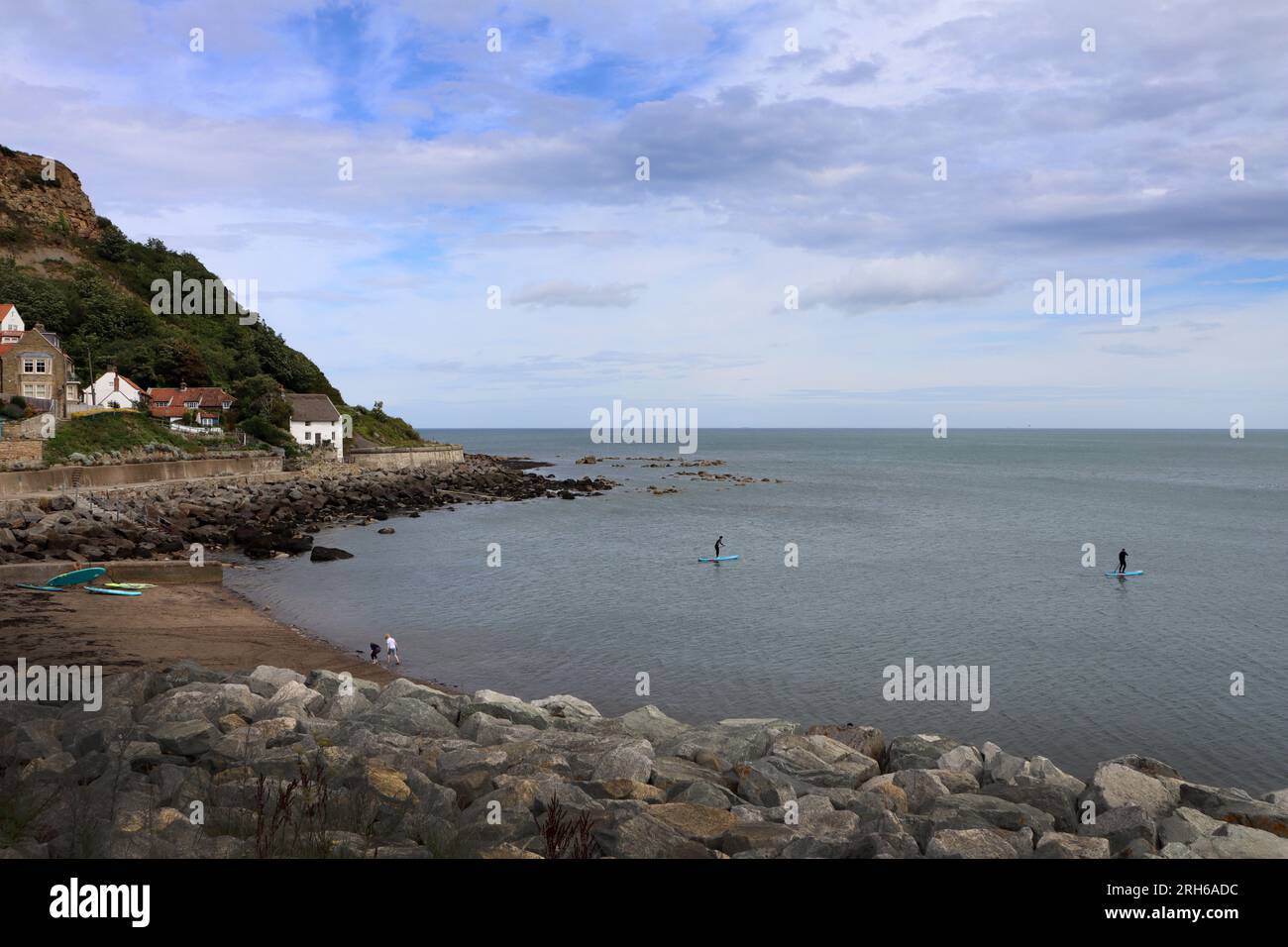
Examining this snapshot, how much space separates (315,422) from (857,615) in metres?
59.3

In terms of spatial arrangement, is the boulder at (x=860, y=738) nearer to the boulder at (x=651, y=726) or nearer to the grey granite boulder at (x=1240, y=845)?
the boulder at (x=651, y=726)

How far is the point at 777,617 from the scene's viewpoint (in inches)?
1297

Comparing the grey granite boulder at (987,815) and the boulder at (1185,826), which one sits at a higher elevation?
the grey granite boulder at (987,815)

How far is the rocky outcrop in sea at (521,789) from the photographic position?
936cm

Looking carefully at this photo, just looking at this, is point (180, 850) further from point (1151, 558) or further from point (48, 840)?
point (1151, 558)

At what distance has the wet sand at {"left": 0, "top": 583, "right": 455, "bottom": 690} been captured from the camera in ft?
70.5

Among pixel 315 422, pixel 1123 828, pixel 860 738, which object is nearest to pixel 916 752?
pixel 860 738

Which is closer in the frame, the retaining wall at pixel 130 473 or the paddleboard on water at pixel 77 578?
the paddleboard on water at pixel 77 578

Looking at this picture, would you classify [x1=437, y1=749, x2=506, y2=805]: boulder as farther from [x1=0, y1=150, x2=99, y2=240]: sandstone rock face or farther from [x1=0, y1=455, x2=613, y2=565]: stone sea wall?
[x1=0, y1=150, x2=99, y2=240]: sandstone rock face

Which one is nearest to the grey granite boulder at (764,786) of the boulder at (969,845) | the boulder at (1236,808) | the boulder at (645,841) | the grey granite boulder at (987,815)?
the grey granite boulder at (987,815)

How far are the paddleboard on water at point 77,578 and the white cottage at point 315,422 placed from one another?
47.9 meters

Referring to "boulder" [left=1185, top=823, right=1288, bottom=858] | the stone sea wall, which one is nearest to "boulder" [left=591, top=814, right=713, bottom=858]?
"boulder" [left=1185, top=823, right=1288, bottom=858]

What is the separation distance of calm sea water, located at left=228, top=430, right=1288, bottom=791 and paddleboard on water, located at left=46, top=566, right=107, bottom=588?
5.23 m
